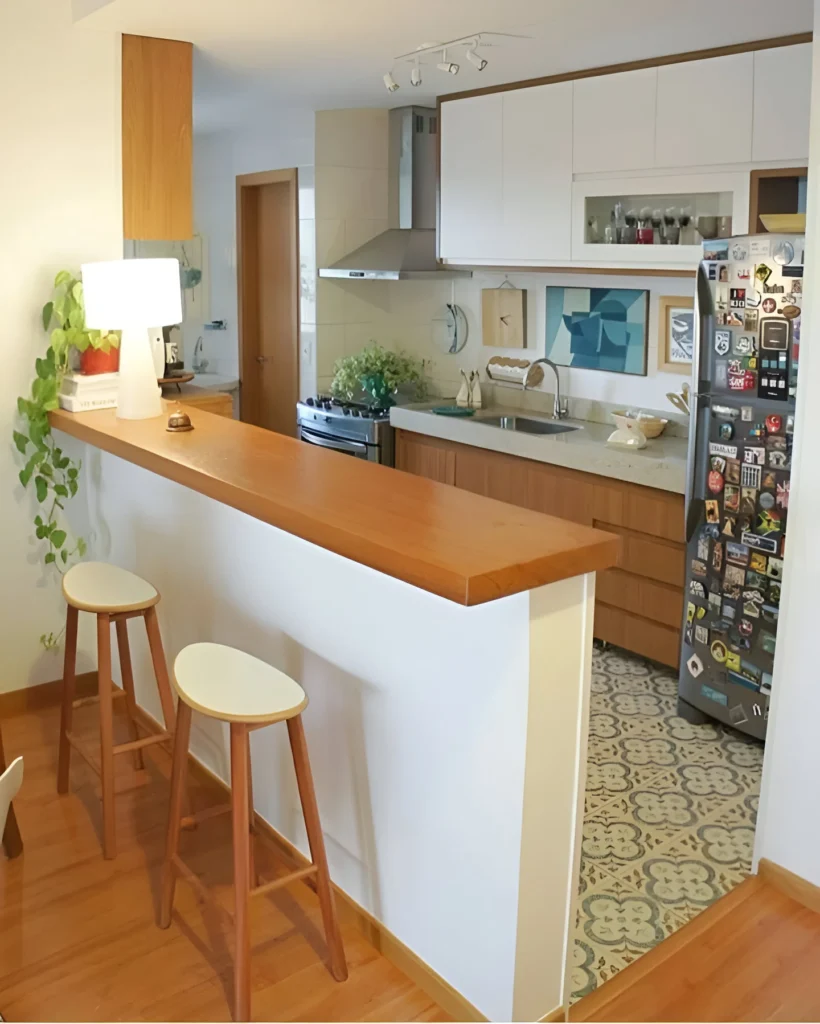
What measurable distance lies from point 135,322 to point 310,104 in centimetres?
257

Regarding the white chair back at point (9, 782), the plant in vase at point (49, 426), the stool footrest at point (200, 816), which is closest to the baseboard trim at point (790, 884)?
the stool footrest at point (200, 816)

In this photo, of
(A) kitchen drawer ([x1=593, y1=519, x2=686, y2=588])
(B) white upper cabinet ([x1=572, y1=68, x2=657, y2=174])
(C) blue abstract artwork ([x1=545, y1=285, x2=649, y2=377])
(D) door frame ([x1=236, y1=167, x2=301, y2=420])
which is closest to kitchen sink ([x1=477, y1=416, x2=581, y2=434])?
(C) blue abstract artwork ([x1=545, y1=285, x2=649, y2=377])

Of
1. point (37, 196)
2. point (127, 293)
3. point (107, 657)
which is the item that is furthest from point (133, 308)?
point (107, 657)

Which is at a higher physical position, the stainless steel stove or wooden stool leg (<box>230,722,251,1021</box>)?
the stainless steel stove

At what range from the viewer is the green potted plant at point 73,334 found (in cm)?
338

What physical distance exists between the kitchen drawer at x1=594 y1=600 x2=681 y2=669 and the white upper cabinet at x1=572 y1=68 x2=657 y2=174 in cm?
178

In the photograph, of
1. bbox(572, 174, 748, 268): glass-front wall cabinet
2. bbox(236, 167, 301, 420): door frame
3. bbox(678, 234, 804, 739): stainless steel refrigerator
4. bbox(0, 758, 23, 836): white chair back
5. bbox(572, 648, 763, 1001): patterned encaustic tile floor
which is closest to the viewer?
bbox(0, 758, 23, 836): white chair back

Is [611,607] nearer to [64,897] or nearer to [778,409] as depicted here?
[778,409]

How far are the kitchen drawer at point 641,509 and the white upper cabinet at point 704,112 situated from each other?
4.05 feet

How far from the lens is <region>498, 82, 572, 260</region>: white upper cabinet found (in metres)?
4.27

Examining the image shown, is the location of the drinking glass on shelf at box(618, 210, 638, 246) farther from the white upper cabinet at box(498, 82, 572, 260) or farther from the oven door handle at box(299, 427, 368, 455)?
the oven door handle at box(299, 427, 368, 455)

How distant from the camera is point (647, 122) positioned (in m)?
3.90

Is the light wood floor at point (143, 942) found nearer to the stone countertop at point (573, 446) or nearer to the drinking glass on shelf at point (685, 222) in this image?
the stone countertop at point (573, 446)

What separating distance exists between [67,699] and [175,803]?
2.64ft
